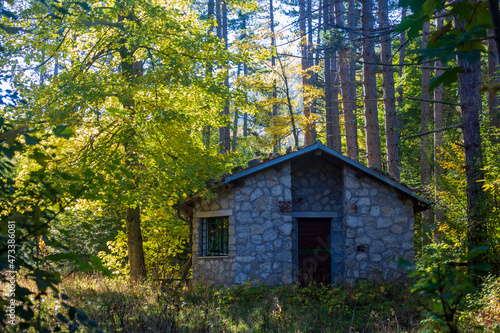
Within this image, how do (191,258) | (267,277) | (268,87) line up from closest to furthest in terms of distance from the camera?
(267,277)
(191,258)
(268,87)

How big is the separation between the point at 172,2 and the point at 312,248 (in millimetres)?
8566

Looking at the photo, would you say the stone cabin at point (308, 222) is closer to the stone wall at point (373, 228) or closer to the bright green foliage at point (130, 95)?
the stone wall at point (373, 228)

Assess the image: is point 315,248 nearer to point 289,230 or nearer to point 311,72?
point 289,230

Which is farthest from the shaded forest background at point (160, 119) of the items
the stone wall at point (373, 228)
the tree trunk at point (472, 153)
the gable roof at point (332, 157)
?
the stone wall at point (373, 228)

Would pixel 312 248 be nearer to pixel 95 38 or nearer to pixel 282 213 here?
pixel 282 213

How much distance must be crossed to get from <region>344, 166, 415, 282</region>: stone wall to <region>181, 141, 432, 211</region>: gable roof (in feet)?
0.89

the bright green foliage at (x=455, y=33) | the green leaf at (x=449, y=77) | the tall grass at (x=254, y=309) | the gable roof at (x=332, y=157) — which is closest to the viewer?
the bright green foliage at (x=455, y=33)

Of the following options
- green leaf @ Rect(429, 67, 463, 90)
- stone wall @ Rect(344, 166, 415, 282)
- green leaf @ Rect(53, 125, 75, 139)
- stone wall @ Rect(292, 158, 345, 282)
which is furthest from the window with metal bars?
green leaf @ Rect(429, 67, 463, 90)

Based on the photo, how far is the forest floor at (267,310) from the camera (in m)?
6.67

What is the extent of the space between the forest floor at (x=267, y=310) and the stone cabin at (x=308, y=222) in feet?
2.56

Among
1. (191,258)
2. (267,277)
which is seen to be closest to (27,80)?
(191,258)

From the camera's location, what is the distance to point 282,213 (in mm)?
11672

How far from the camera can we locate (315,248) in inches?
490

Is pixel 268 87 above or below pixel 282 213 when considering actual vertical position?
above
